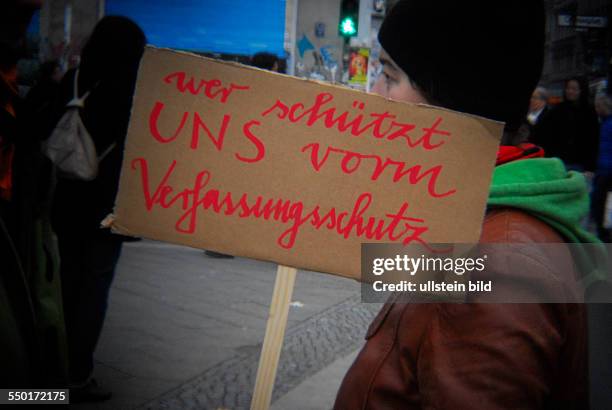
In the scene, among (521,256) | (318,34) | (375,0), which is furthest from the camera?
(375,0)

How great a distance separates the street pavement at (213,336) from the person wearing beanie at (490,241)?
2.41 m

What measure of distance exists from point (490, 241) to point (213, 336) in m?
3.50

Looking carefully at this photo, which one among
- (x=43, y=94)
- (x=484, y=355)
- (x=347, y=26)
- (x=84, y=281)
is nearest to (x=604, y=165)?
(x=84, y=281)

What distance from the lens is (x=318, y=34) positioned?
23688 millimetres

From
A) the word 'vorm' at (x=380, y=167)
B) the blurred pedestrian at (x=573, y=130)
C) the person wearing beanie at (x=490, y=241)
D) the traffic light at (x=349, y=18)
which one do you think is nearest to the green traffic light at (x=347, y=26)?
the traffic light at (x=349, y=18)

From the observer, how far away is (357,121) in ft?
4.32

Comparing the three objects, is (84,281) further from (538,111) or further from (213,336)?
(538,111)

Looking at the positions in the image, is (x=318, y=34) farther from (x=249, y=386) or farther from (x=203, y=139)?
(x=203, y=139)

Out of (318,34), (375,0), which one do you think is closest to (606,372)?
(318,34)

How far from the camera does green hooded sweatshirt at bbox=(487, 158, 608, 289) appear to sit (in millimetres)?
1168

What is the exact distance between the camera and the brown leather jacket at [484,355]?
996 mm

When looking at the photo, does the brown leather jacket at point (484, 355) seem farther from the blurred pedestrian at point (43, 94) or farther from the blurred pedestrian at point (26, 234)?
the blurred pedestrian at point (43, 94)

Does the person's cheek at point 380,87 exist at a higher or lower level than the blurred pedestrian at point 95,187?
higher

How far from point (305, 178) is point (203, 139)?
231mm
